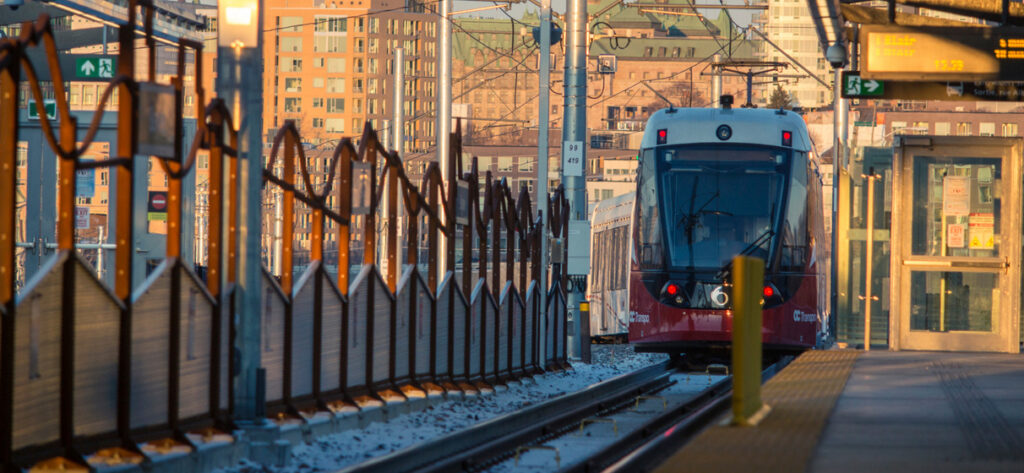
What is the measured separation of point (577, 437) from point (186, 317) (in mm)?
4628

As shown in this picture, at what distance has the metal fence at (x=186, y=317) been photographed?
873 centimetres

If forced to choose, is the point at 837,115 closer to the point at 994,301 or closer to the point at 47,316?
the point at 994,301

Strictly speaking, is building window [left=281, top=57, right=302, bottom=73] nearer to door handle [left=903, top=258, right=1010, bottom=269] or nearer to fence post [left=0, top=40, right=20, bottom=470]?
door handle [left=903, top=258, right=1010, bottom=269]

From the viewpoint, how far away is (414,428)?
45.1ft

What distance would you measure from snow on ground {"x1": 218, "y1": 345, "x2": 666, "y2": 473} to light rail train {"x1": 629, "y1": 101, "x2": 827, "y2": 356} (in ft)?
6.20

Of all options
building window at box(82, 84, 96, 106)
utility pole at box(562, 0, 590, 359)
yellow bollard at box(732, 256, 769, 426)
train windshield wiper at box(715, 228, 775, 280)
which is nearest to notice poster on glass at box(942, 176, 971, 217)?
train windshield wiper at box(715, 228, 775, 280)

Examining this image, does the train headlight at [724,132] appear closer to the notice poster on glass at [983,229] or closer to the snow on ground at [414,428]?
the notice poster on glass at [983,229]

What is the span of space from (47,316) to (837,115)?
3062cm

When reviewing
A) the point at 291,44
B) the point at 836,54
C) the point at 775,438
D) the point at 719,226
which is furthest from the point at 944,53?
the point at 291,44

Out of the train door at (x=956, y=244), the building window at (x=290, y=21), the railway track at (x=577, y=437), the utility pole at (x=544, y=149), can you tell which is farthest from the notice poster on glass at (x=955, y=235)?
the building window at (x=290, y=21)

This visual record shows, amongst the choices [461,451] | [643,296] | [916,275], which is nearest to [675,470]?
[461,451]

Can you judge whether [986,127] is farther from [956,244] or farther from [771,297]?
[956,244]

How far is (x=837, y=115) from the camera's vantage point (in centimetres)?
3750

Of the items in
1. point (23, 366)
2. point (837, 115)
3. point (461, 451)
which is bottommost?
point (461, 451)
